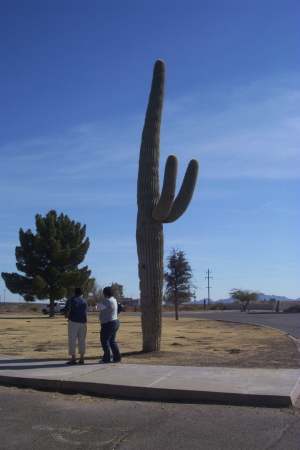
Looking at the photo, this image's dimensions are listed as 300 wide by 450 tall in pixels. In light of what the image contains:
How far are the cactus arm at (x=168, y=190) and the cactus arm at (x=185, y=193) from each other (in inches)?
18.3

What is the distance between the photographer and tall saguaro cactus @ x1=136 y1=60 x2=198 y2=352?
11281 millimetres

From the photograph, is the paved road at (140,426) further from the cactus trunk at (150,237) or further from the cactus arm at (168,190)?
the cactus arm at (168,190)

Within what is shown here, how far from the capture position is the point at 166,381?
7.23 m

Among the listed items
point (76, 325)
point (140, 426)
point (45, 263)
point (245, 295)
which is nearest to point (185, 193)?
point (76, 325)

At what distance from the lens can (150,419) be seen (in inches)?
222

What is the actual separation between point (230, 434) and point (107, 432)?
131cm

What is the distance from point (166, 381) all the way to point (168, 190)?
4994 millimetres

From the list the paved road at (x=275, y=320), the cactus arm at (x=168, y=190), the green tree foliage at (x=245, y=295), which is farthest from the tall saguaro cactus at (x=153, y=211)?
the green tree foliage at (x=245, y=295)

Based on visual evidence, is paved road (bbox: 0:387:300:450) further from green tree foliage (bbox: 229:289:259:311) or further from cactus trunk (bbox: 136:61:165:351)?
green tree foliage (bbox: 229:289:259:311)

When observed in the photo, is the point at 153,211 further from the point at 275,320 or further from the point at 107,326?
the point at 275,320

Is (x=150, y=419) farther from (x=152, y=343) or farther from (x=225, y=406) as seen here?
(x=152, y=343)

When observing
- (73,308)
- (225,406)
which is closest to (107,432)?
(225,406)

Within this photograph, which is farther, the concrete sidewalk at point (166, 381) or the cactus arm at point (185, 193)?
the cactus arm at point (185, 193)

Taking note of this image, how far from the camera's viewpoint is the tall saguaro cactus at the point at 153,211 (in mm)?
11281
